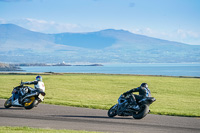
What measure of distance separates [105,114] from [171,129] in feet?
17.8

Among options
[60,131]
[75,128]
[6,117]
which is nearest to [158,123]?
[75,128]

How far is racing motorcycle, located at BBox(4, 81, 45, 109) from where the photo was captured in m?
20.2

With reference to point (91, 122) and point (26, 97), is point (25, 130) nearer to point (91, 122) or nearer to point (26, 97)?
point (91, 122)

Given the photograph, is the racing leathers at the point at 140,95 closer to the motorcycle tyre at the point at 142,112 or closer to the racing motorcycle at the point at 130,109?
the racing motorcycle at the point at 130,109

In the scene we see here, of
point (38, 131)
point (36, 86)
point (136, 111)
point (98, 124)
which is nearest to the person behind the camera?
point (38, 131)

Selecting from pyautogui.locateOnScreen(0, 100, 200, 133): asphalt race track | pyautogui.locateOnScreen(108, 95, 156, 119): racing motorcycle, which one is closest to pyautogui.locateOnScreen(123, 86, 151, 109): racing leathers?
pyautogui.locateOnScreen(108, 95, 156, 119): racing motorcycle

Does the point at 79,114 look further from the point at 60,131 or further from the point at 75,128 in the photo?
the point at 60,131

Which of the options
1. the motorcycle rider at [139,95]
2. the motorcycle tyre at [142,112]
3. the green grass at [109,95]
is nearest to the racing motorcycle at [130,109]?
the motorcycle tyre at [142,112]

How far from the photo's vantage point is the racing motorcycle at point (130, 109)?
1684 cm

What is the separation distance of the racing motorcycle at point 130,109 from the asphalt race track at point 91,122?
0.91ft

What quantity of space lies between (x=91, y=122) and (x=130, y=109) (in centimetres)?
217

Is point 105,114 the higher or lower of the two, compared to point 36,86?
lower

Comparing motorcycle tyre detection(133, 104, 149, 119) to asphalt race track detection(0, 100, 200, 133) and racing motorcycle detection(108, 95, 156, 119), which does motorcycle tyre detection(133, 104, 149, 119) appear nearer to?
racing motorcycle detection(108, 95, 156, 119)

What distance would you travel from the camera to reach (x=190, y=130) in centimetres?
1452
